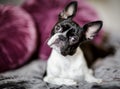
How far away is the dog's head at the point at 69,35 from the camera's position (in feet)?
4.81

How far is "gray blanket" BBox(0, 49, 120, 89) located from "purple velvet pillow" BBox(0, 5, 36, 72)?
8cm

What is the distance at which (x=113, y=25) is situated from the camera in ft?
10.5

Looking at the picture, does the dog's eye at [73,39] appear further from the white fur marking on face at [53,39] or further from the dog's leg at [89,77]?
the dog's leg at [89,77]

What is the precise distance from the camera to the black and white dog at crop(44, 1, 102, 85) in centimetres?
148

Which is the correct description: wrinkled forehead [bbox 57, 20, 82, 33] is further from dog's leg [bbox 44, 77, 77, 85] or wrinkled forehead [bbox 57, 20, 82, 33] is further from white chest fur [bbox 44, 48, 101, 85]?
dog's leg [bbox 44, 77, 77, 85]

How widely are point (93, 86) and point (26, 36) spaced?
83cm

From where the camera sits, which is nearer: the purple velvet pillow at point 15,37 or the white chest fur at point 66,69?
the white chest fur at point 66,69

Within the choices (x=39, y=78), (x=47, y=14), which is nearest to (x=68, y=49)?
(x=39, y=78)

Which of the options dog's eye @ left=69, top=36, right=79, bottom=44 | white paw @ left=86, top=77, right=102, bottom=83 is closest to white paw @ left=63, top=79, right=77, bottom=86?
white paw @ left=86, top=77, right=102, bottom=83

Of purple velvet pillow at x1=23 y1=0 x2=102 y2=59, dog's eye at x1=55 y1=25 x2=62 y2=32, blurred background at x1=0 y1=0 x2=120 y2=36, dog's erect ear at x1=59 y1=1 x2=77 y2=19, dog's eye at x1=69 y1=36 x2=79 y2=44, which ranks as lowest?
dog's eye at x1=69 y1=36 x2=79 y2=44

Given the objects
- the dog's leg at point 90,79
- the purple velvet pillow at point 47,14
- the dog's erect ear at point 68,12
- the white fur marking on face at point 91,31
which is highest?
the purple velvet pillow at point 47,14

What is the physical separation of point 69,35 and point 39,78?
0.38 meters

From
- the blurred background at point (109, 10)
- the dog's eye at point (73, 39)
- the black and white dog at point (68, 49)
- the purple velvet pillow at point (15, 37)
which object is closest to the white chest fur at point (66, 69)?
the black and white dog at point (68, 49)

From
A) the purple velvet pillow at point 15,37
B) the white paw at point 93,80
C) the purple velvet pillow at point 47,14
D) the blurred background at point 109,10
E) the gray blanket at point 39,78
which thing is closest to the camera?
the gray blanket at point 39,78
